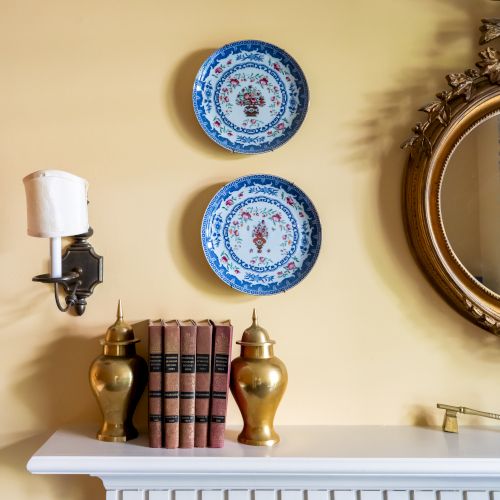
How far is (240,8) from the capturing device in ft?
3.66

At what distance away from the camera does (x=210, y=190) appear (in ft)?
3.55

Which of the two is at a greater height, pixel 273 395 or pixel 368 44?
pixel 368 44

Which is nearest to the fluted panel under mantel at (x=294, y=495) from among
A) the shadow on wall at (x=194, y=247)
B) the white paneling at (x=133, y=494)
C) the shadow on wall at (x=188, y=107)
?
the white paneling at (x=133, y=494)

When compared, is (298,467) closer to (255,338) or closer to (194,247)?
(255,338)

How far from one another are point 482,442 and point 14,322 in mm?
1066

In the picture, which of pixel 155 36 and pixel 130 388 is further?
pixel 155 36

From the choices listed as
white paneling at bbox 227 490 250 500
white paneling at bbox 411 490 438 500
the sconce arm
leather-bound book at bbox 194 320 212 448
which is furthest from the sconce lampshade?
white paneling at bbox 411 490 438 500

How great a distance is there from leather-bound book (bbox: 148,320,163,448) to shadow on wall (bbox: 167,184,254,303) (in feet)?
0.59

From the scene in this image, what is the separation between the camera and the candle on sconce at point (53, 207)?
907 mm

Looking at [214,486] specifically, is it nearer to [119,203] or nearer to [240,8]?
[119,203]

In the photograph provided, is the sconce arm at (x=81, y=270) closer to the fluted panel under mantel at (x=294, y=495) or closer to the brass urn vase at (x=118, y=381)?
the brass urn vase at (x=118, y=381)

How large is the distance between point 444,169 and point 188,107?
61cm

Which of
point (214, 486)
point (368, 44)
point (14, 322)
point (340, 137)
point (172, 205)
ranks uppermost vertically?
point (368, 44)

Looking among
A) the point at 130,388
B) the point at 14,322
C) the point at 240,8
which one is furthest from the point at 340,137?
the point at 14,322
